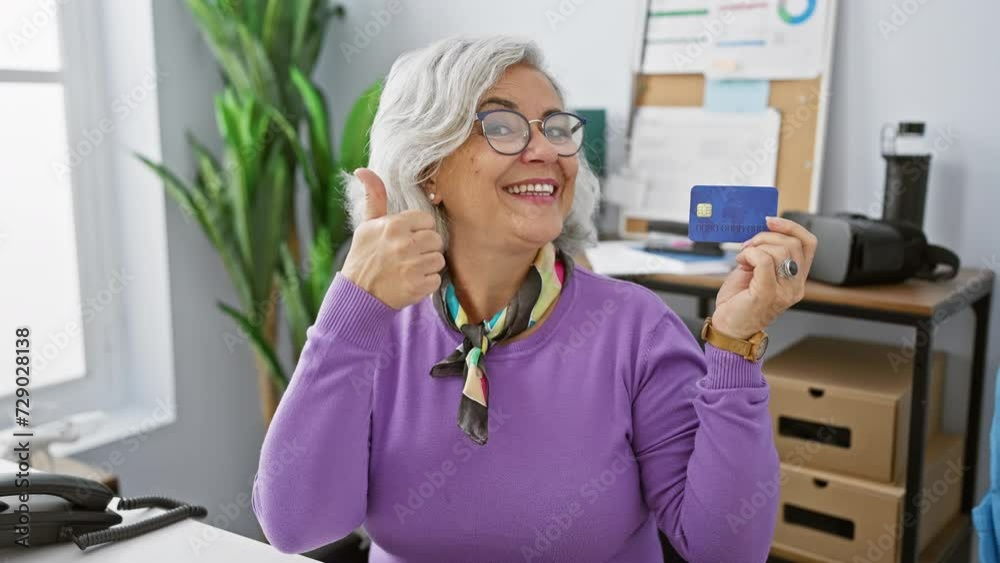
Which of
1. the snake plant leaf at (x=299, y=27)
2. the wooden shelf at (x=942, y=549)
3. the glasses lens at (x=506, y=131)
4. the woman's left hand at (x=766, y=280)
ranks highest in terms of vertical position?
the snake plant leaf at (x=299, y=27)

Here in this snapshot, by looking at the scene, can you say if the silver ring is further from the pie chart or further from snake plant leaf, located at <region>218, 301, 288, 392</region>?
snake plant leaf, located at <region>218, 301, 288, 392</region>

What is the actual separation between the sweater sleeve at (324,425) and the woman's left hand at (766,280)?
1.45 feet

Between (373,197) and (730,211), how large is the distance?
0.47 meters

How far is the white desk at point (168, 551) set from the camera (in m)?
1.05

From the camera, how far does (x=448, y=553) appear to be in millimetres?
1204

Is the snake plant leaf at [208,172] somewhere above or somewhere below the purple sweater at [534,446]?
above

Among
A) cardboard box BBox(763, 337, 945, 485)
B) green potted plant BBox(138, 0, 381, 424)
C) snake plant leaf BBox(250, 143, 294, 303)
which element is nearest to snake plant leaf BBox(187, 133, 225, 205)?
green potted plant BBox(138, 0, 381, 424)

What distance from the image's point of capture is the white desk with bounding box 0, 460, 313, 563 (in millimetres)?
1050

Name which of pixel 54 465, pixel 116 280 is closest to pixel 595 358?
pixel 54 465

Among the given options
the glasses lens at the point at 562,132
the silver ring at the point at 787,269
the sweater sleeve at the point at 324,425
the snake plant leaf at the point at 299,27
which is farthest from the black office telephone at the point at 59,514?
the snake plant leaf at the point at 299,27

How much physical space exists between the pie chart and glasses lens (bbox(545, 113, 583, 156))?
1.22m

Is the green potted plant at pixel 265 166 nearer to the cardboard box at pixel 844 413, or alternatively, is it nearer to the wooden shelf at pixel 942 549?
the cardboard box at pixel 844 413

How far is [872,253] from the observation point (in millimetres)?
1826

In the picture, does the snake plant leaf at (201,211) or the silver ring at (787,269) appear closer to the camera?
the silver ring at (787,269)
